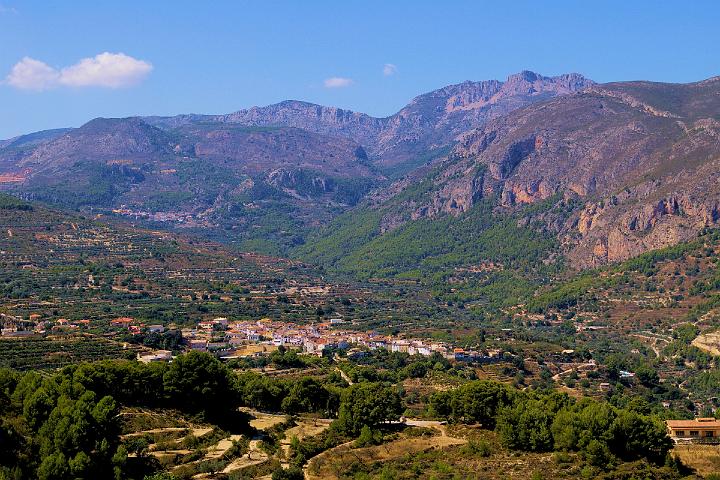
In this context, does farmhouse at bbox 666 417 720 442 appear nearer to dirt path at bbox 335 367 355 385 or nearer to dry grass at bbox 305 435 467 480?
dry grass at bbox 305 435 467 480

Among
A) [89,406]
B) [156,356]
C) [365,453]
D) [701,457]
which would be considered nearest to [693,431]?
[701,457]

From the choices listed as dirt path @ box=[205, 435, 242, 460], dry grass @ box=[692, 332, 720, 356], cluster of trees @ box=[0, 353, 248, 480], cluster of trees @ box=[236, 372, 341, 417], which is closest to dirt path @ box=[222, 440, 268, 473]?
dirt path @ box=[205, 435, 242, 460]

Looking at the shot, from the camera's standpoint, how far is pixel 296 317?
122 m

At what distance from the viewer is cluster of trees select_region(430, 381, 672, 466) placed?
48.3 metres

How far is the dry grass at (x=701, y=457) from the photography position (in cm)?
4784

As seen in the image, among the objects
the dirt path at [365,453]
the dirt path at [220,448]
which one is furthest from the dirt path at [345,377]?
the dirt path at [220,448]

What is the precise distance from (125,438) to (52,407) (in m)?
4.47

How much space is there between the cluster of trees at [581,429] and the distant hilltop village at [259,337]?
37.2 metres

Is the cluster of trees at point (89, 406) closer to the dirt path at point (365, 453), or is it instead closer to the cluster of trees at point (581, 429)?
the dirt path at point (365, 453)

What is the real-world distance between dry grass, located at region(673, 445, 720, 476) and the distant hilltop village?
43.6 meters

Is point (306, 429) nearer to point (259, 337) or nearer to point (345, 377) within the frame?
point (345, 377)

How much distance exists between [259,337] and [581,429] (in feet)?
186

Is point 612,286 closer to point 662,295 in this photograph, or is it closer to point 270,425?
point 662,295

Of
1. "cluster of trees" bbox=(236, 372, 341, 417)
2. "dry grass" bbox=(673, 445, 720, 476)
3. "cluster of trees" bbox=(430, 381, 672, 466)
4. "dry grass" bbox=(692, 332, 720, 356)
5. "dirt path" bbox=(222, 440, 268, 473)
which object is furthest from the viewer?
"dry grass" bbox=(692, 332, 720, 356)
